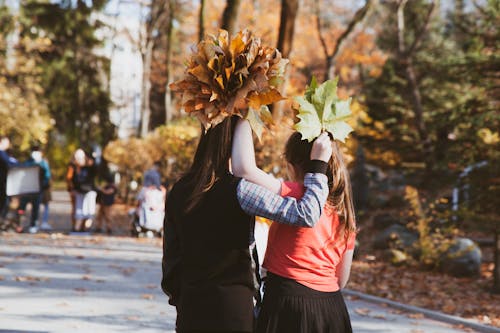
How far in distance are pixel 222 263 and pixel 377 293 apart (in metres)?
7.72

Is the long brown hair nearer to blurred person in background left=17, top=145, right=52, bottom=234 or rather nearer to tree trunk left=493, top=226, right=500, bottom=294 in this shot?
tree trunk left=493, top=226, right=500, bottom=294

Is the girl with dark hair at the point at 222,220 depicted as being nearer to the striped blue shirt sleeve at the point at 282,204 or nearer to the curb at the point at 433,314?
the striped blue shirt sleeve at the point at 282,204

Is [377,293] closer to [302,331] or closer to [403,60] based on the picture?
[302,331]

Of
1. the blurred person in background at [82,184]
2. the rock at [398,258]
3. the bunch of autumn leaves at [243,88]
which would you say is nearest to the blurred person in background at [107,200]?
the blurred person in background at [82,184]

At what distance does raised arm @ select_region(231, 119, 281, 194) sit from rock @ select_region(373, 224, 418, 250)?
1208 centimetres

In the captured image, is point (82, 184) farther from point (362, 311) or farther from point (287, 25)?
point (362, 311)

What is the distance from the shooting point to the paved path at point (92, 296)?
23.7 ft

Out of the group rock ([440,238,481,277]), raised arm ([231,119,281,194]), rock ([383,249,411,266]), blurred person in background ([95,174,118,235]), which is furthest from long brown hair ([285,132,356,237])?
blurred person in background ([95,174,118,235])

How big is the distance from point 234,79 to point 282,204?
665mm

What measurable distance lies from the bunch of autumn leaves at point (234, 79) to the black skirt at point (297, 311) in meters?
0.73

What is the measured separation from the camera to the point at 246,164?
3096mm

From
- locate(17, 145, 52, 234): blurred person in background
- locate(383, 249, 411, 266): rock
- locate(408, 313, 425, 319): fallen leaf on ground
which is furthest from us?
locate(17, 145, 52, 234): blurred person in background

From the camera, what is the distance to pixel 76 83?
4019cm

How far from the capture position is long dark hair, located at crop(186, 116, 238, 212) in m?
3.06
